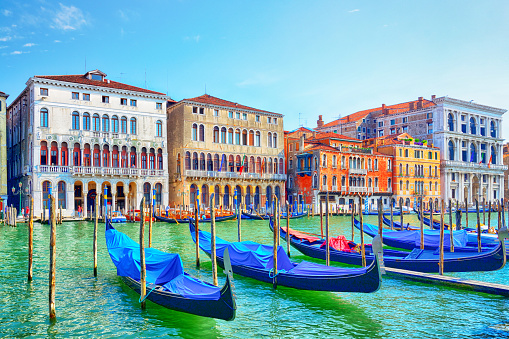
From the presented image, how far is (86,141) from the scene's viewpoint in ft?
80.9

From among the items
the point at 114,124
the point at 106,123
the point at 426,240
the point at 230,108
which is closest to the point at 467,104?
the point at 230,108

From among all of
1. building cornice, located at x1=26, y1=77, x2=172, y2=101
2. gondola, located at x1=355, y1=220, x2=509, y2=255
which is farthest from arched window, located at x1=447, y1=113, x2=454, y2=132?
gondola, located at x1=355, y1=220, x2=509, y2=255

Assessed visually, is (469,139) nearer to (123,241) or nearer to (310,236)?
(310,236)

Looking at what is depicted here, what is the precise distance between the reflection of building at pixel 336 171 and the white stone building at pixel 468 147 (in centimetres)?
733

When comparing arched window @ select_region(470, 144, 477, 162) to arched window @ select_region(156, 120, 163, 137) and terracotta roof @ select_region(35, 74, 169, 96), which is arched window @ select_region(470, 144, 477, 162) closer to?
arched window @ select_region(156, 120, 163, 137)

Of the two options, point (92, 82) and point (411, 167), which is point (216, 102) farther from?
point (411, 167)

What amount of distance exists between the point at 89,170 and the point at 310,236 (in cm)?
1540

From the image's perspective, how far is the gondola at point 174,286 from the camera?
19.3 feet

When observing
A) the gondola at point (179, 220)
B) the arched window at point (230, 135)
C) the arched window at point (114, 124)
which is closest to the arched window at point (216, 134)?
the arched window at point (230, 135)

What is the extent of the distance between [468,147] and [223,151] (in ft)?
74.9

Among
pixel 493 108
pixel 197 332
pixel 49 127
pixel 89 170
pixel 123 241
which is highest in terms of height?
pixel 493 108

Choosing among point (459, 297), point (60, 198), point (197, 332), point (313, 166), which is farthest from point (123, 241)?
point (313, 166)

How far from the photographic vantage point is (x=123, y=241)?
9852 mm

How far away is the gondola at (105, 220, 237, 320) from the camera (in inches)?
231
